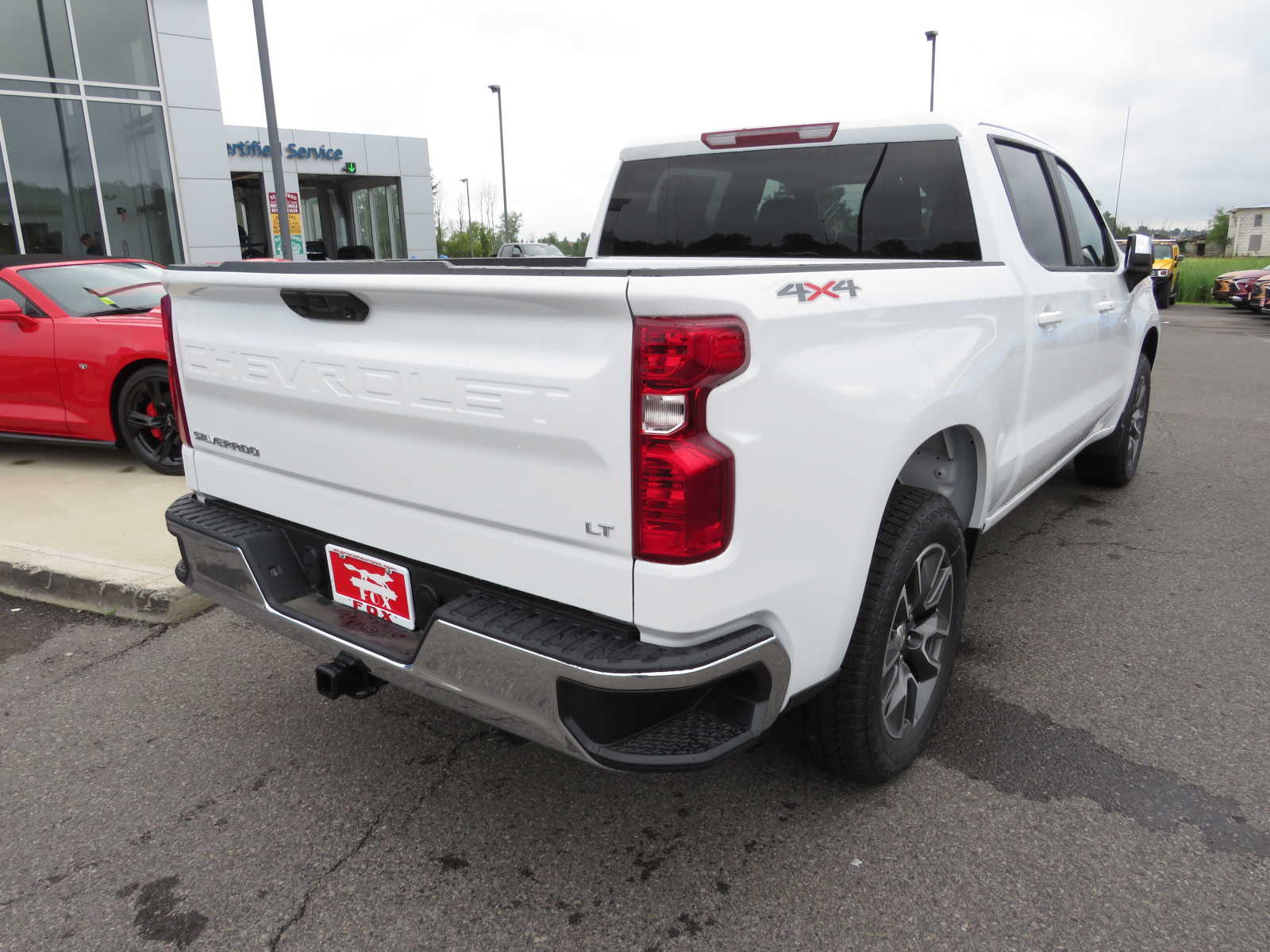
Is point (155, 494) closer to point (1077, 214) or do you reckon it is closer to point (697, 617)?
point (697, 617)

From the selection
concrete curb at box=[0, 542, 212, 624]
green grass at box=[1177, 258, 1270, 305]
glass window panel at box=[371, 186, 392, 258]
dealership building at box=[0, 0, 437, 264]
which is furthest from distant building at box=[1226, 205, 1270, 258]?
concrete curb at box=[0, 542, 212, 624]

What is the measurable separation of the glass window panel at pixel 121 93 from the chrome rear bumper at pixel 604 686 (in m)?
18.2

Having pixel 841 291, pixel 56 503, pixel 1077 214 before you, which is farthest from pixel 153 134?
pixel 841 291

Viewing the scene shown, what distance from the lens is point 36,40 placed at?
15.5 meters

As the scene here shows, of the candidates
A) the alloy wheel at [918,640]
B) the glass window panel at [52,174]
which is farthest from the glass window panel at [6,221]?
the alloy wheel at [918,640]

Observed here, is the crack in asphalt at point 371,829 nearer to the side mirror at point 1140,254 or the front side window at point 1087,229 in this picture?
the front side window at point 1087,229

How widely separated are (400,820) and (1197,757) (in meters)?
2.34

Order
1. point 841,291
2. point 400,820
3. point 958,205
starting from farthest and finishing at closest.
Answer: point 958,205, point 400,820, point 841,291

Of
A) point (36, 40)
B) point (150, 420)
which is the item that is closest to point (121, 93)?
point (36, 40)

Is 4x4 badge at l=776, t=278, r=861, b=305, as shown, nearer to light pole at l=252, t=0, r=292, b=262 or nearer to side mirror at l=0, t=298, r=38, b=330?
side mirror at l=0, t=298, r=38, b=330

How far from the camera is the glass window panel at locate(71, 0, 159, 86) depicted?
16.0 m

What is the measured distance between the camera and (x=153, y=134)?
55.5ft

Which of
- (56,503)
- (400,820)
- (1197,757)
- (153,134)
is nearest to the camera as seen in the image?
(400,820)

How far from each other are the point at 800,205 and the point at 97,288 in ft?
17.4
